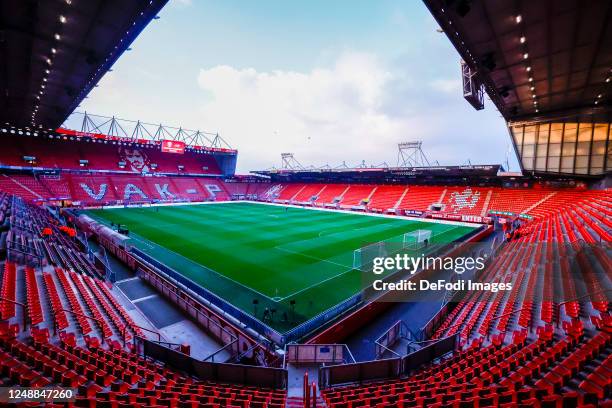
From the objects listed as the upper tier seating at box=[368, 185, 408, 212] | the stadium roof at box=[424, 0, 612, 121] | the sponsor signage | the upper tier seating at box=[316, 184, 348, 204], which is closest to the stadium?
the stadium roof at box=[424, 0, 612, 121]

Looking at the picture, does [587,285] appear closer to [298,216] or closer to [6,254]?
[6,254]

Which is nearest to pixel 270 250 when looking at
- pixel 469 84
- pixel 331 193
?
pixel 469 84

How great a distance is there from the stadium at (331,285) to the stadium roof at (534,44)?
77 millimetres

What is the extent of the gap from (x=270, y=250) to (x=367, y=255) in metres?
A: 6.89

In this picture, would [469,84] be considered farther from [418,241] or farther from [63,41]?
[63,41]

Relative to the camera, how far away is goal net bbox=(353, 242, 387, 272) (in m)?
17.1

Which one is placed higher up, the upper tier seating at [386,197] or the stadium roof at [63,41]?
the stadium roof at [63,41]

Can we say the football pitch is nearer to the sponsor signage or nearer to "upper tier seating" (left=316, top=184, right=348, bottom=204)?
"upper tier seating" (left=316, top=184, right=348, bottom=204)

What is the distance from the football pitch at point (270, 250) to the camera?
13.0 metres

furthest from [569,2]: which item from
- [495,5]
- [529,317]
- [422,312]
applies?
[422,312]

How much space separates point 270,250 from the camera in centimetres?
2048

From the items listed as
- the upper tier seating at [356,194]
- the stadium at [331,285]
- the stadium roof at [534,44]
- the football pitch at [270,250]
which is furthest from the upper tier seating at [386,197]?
the stadium roof at [534,44]

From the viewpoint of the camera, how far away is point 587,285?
9.70 m

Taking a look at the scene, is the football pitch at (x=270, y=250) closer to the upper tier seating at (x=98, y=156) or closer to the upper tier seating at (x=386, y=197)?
the upper tier seating at (x=386, y=197)
